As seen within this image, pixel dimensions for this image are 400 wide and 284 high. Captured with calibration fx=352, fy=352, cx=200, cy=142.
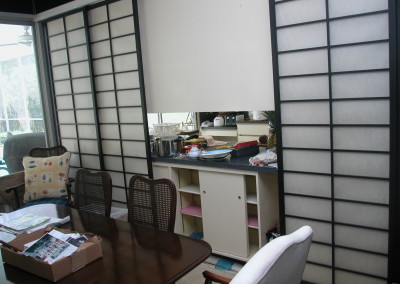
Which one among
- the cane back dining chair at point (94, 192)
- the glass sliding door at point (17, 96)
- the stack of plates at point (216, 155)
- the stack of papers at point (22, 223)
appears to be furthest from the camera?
the glass sliding door at point (17, 96)

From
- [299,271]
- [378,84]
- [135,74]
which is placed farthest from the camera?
[135,74]

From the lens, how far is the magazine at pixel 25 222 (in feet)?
6.50

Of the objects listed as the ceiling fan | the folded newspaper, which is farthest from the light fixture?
the folded newspaper

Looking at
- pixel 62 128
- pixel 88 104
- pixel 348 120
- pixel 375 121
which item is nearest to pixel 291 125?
pixel 348 120

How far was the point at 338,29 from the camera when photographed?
211cm

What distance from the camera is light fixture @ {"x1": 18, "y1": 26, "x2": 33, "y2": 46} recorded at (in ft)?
12.9

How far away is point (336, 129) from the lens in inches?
86.5

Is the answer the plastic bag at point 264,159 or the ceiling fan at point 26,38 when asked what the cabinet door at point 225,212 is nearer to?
the plastic bag at point 264,159

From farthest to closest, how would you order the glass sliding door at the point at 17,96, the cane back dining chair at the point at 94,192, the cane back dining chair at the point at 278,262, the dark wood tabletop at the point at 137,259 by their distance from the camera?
the glass sliding door at the point at 17,96
the cane back dining chair at the point at 94,192
the dark wood tabletop at the point at 137,259
the cane back dining chair at the point at 278,262

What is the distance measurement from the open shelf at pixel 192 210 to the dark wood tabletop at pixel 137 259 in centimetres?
128

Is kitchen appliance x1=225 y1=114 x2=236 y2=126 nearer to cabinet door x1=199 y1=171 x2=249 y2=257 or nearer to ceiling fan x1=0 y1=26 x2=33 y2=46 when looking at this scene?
cabinet door x1=199 y1=171 x2=249 y2=257

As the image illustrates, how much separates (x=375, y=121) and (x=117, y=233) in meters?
1.60

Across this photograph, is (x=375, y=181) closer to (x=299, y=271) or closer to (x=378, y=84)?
(x=378, y=84)

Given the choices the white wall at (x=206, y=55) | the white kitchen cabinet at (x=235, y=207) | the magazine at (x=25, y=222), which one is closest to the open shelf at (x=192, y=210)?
the white kitchen cabinet at (x=235, y=207)
